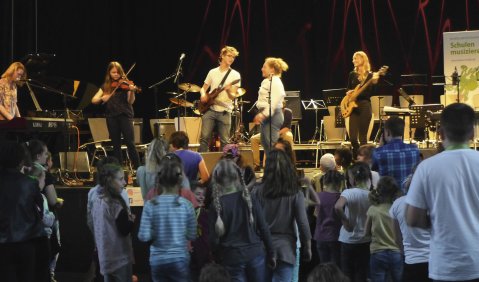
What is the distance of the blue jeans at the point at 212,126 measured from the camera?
37.5ft

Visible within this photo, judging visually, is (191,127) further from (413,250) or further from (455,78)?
(413,250)

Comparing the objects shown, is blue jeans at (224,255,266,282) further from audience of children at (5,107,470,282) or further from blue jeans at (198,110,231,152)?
blue jeans at (198,110,231,152)

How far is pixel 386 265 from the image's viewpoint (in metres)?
6.48

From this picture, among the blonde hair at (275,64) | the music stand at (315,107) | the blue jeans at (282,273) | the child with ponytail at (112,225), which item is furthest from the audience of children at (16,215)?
the music stand at (315,107)

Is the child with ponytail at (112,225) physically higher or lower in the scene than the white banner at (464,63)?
lower

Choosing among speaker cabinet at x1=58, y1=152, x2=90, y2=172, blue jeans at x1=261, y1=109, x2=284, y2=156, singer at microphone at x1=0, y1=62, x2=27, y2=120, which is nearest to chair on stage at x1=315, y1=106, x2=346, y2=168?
blue jeans at x1=261, y1=109, x2=284, y2=156

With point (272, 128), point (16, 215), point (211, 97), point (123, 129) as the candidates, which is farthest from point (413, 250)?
point (211, 97)

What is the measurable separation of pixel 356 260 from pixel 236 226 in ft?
5.48

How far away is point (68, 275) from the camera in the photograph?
10.2m

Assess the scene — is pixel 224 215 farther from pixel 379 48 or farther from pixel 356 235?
pixel 379 48

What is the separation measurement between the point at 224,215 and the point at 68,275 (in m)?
5.18

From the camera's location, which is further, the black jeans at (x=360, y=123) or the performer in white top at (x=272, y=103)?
the black jeans at (x=360, y=123)

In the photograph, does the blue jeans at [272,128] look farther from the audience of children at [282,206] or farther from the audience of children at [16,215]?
the audience of children at [16,215]

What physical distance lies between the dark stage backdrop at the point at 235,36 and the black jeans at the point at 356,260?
9.29 meters
